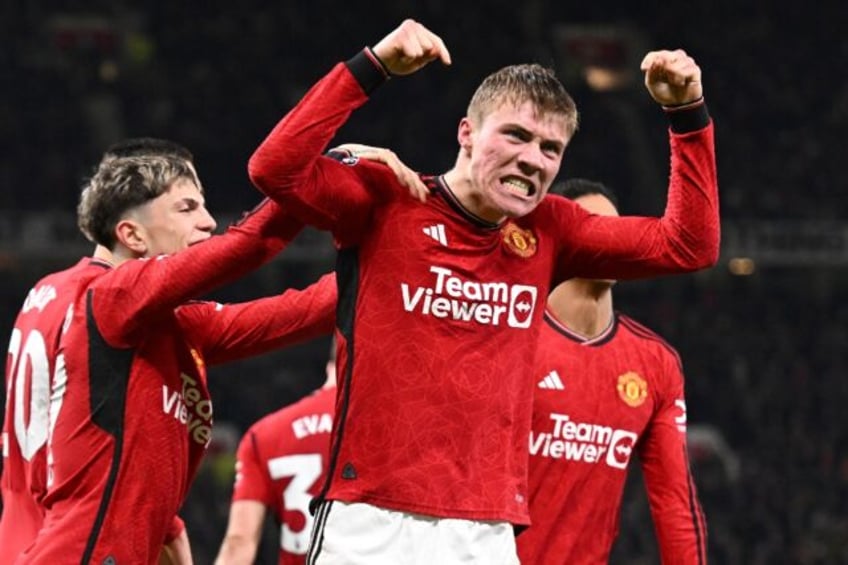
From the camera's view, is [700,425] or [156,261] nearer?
[156,261]

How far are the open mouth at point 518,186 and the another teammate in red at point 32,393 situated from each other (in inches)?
40.7

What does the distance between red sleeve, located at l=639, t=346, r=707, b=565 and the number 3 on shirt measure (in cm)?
151

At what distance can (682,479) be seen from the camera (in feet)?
15.9

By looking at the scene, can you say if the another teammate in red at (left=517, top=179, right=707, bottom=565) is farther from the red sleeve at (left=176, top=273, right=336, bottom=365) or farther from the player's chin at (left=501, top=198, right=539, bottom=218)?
the player's chin at (left=501, top=198, right=539, bottom=218)

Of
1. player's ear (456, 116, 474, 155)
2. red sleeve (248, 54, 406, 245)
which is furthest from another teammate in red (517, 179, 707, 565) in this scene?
red sleeve (248, 54, 406, 245)

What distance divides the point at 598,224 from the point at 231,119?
18.2m

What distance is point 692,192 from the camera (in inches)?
142

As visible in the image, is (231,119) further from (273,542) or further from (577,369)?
(577,369)

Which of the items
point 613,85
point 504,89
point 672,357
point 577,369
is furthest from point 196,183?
point 613,85

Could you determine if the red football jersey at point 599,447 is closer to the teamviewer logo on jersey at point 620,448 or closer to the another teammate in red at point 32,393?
the teamviewer logo on jersey at point 620,448

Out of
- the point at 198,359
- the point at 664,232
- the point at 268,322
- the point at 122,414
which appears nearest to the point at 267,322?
the point at 268,322

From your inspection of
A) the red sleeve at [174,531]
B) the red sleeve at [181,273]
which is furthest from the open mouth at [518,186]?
the red sleeve at [174,531]

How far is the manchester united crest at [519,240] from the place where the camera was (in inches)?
143

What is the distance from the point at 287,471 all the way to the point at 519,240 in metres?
2.61
